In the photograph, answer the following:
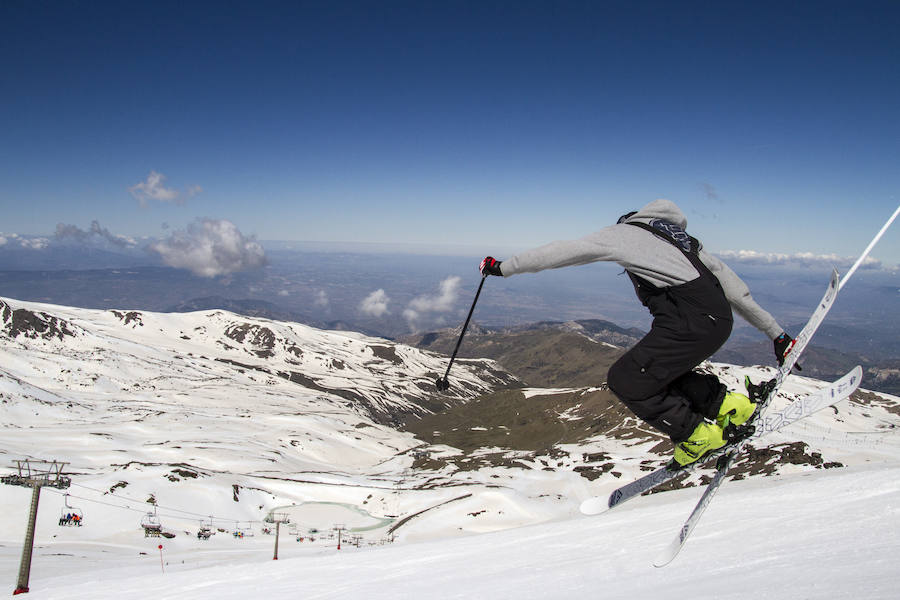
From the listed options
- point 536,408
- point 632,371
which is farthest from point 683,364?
point 536,408

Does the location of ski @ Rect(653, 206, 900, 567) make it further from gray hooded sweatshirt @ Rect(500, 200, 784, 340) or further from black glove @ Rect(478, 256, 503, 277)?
black glove @ Rect(478, 256, 503, 277)

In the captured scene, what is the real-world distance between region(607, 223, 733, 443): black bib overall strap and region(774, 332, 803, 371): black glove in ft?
3.82

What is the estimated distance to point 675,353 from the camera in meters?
5.23

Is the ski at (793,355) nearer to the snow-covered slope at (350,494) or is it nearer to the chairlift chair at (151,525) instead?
the snow-covered slope at (350,494)

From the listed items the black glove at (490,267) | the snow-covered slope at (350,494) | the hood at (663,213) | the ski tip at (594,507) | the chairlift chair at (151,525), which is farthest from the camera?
the chairlift chair at (151,525)

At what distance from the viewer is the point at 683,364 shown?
527 centimetres

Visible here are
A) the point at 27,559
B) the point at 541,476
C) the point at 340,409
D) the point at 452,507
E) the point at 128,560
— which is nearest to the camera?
the point at 27,559

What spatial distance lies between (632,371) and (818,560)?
282cm

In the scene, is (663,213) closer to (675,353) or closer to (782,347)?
(675,353)

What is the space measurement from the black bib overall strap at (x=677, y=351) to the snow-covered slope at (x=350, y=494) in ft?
6.17

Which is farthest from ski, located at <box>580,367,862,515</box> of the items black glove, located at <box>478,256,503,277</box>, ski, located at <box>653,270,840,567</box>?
black glove, located at <box>478,256,503,277</box>

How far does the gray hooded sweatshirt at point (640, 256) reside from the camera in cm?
530

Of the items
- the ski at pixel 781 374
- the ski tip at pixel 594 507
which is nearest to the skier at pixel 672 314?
the ski at pixel 781 374

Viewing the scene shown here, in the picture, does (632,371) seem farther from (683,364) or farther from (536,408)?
(536,408)
